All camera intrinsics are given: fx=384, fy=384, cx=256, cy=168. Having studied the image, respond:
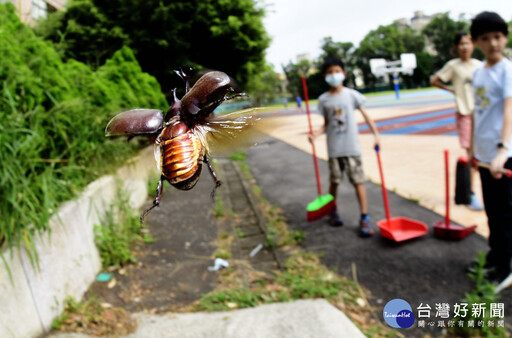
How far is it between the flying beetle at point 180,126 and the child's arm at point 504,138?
113 inches

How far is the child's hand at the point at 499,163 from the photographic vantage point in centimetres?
271

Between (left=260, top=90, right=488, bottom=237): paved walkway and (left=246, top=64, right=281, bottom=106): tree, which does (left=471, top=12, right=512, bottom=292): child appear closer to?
(left=260, top=90, right=488, bottom=237): paved walkway

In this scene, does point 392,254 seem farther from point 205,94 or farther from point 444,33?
point 444,33

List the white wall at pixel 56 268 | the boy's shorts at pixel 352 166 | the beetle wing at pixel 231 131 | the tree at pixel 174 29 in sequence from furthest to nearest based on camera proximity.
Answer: the boy's shorts at pixel 352 166, the white wall at pixel 56 268, the tree at pixel 174 29, the beetle wing at pixel 231 131

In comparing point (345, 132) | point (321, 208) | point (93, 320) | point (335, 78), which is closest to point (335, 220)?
point (321, 208)

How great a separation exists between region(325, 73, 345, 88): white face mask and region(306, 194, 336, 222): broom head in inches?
55.6

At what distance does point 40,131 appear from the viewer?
303cm

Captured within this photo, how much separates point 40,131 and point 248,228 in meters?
2.84

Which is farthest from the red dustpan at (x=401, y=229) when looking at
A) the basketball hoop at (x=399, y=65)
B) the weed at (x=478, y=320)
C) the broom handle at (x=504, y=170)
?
the weed at (x=478, y=320)

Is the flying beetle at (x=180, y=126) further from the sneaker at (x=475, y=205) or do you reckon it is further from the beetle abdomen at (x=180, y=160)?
the sneaker at (x=475, y=205)

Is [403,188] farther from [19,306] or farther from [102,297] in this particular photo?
[19,306]

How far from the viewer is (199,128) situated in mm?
477

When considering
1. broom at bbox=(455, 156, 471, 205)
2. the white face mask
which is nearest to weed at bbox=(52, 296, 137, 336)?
the white face mask

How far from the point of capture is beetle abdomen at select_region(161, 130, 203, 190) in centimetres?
42
